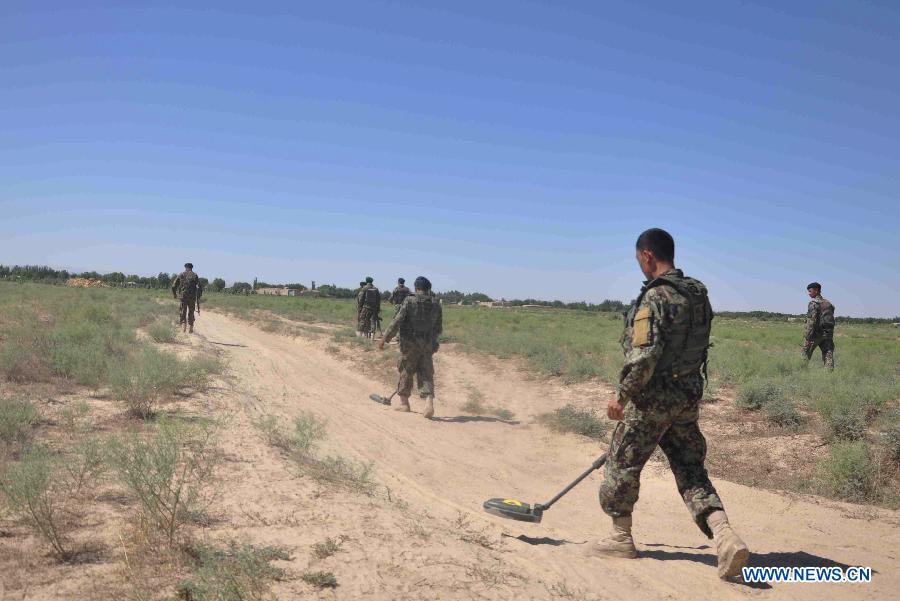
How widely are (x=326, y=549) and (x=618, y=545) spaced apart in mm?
2142

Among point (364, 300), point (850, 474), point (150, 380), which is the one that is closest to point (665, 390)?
point (850, 474)

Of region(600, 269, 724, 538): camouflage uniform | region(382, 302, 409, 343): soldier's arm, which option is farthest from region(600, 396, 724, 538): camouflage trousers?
region(382, 302, 409, 343): soldier's arm

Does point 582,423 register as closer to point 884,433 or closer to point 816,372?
point 884,433

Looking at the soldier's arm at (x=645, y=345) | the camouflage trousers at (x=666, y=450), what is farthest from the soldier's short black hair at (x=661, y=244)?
the camouflage trousers at (x=666, y=450)

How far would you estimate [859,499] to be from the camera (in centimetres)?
627

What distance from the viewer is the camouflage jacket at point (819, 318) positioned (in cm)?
1286

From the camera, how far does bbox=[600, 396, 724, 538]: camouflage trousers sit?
428 centimetres

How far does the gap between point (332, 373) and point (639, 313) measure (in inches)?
413

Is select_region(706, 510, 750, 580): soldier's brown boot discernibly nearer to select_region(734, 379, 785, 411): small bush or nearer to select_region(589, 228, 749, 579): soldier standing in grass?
select_region(589, 228, 749, 579): soldier standing in grass

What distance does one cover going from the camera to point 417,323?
1016 centimetres

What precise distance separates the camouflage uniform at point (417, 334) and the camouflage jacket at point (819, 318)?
8383mm

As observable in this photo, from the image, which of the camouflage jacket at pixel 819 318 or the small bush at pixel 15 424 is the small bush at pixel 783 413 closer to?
the camouflage jacket at pixel 819 318

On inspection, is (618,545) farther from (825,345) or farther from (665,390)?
(825,345)

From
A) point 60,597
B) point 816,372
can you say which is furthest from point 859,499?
point 60,597
